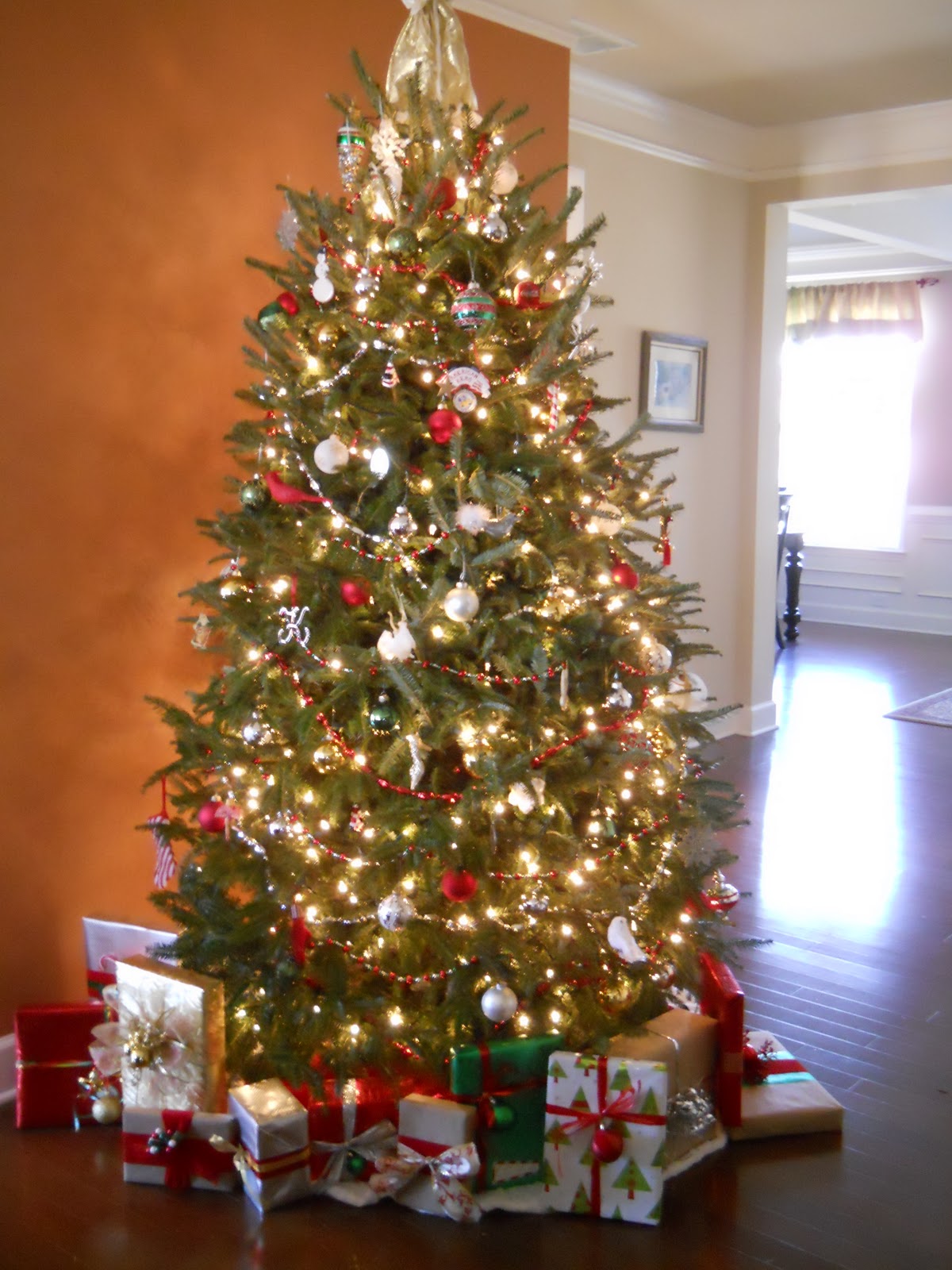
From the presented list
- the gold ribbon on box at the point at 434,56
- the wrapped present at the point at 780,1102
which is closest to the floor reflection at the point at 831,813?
the wrapped present at the point at 780,1102

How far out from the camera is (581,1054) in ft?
7.19

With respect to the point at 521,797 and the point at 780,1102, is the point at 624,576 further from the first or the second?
the point at 780,1102

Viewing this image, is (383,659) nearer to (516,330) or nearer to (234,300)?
(516,330)

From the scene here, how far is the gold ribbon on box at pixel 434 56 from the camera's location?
2.45 metres

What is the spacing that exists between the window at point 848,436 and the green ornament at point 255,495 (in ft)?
24.8

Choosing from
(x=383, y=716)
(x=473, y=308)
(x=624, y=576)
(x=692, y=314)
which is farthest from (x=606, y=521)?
(x=692, y=314)

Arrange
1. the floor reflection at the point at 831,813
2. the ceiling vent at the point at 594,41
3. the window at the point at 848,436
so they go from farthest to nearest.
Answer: the window at the point at 848,436 < the ceiling vent at the point at 594,41 < the floor reflection at the point at 831,813

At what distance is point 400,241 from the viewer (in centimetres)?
220

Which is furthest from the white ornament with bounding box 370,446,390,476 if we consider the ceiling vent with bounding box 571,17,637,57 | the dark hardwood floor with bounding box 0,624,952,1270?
the ceiling vent with bounding box 571,17,637,57

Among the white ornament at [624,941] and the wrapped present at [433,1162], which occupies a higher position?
the white ornament at [624,941]

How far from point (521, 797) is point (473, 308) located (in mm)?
887

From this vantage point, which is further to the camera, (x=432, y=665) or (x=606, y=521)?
(x=606, y=521)

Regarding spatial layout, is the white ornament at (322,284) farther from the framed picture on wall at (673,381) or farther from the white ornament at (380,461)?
the framed picture on wall at (673,381)

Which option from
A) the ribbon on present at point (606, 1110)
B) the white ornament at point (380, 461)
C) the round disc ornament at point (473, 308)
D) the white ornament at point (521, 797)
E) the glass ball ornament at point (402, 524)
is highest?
the round disc ornament at point (473, 308)
